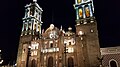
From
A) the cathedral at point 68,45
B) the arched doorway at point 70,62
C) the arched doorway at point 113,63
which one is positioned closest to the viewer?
the arched doorway at point 113,63

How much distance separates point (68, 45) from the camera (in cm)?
4253

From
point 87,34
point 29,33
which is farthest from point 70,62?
point 29,33

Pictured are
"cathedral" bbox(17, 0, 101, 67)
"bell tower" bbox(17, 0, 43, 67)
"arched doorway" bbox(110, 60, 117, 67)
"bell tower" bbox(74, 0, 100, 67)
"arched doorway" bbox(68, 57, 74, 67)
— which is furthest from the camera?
"bell tower" bbox(17, 0, 43, 67)

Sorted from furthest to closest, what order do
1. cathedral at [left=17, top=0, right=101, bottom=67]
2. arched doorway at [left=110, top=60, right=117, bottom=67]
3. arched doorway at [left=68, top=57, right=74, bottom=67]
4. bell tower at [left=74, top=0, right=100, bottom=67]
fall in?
arched doorway at [left=68, top=57, right=74, bottom=67] → cathedral at [left=17, top=0, right=101, bottom=67] → bell tower at [left=74, top=0, right=100, bottom=67] → arched doorway at [left=110, top=60, right=117, bottom=67]

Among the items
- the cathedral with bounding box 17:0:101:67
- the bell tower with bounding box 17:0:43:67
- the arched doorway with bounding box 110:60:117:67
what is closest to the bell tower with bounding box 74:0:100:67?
the cathedral with bounding box 17:0:101:67

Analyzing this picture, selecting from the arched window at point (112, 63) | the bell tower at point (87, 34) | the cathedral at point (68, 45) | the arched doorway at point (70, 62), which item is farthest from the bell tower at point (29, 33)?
the arched window at point (112, 63)

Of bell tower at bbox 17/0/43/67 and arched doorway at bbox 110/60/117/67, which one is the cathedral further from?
arched doorway at bbox 110/60/117/67

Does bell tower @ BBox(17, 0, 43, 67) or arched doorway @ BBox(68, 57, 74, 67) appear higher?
bell tower @ BBox(17, 0, 43, 67)

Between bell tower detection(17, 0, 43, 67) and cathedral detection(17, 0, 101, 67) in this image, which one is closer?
cathedral detection(17, 0, 101, 67)

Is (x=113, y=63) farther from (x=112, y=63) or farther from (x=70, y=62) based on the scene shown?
(x=70, y=62)

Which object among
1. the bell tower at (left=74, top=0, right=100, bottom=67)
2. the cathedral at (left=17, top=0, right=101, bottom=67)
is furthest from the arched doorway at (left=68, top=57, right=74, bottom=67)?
the bell tower at (left=74, top=0, right=100, bottom=67)

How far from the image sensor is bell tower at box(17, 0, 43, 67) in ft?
152

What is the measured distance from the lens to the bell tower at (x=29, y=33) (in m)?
46.3

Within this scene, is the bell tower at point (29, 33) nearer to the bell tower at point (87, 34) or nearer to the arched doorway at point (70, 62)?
the arched doorway at point (70, 62)
